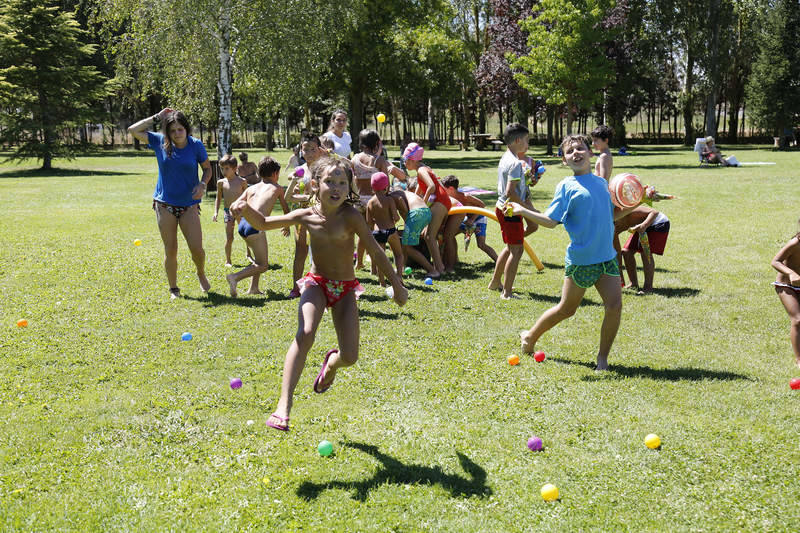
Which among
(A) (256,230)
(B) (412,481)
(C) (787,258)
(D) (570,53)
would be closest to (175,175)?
(A) (256,230)

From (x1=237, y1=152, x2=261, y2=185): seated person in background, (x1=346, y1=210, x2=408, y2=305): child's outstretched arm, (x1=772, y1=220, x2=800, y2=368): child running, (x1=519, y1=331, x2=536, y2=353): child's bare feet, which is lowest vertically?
(x1=519, y1=331, x2=536, y2=353): child's bare feet

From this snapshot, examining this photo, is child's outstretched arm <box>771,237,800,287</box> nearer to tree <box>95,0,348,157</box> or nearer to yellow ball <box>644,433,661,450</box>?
yellow ball <box>644,433,661,450</box>

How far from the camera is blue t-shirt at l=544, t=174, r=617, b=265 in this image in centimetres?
580

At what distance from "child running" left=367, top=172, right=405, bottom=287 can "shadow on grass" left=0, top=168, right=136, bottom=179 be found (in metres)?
24.6

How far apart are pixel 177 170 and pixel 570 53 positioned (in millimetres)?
27592

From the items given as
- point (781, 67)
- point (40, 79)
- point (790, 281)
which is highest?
point (781, 67)

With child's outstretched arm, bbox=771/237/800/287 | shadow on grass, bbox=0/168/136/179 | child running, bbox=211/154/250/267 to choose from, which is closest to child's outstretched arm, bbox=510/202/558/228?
child's outstretched arm, bbox=771/237/800/287

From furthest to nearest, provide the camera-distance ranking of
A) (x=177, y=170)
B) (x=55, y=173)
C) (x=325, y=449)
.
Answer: (x=55, y=173), (x=177, y=170), (x=325, y=449)

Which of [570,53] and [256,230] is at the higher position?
[570,53]

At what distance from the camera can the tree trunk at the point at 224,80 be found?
1972 cm

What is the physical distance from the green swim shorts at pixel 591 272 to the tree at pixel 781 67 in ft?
151

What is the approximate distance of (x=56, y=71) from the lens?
1242 inches

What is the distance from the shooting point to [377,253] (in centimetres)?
464

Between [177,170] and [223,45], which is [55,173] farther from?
[177,170]
